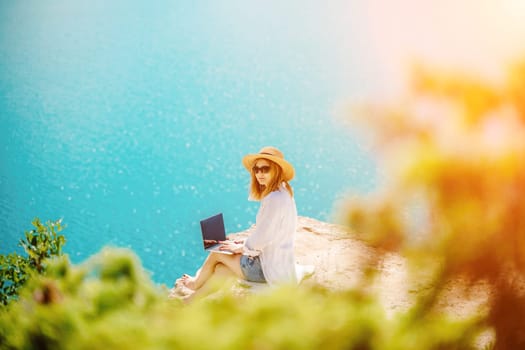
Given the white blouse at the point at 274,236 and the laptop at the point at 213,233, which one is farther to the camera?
the laptop at the point at 213,233

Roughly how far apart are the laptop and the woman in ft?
0.33

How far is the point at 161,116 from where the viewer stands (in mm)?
8078

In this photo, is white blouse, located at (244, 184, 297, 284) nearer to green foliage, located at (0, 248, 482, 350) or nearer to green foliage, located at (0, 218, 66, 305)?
green foliage, located at (0, 218, 66, 305)

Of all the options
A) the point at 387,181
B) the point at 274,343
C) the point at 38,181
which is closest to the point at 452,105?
the point at 387,181

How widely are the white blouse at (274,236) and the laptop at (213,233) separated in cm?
21

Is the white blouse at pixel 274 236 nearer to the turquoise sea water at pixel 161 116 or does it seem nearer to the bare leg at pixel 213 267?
the bare leg at pixel 213 267

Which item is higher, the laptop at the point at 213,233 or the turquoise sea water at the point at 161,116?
the turquoise sea water at the point at 161,116

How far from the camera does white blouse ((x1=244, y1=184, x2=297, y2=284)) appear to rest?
113 inches

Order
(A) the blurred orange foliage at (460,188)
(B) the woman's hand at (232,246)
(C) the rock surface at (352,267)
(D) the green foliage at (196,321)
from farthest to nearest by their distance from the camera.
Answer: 1. (B) the woman's hand at (232,246)
2. (C) the rock surface at (352,267)
3. (A) the blurred orange foliage at (460,188)
4. (D) the green foliage at (196,321)

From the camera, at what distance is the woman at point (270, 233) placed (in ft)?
9.47

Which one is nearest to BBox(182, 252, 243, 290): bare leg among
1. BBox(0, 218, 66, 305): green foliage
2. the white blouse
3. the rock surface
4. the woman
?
the woman


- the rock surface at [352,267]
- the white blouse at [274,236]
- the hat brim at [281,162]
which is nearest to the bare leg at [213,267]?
the white blouse at [274,236]

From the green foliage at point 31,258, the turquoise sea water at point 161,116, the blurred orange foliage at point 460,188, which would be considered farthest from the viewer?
the turquoise sea water at point 161,116

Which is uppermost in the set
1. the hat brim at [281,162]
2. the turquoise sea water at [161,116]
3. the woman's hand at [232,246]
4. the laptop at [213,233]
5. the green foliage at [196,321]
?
the turquoise sea water at [161,116]
